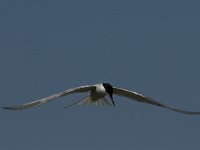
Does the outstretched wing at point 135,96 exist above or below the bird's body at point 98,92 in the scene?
below

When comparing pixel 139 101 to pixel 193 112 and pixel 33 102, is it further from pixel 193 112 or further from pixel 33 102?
pixel 33 102

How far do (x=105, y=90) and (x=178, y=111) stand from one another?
3.64m

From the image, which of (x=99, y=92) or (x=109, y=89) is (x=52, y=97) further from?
(x=109, y=89)

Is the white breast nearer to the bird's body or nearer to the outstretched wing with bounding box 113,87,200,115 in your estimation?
the bird's body

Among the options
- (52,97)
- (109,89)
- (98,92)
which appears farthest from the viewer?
(109,89)

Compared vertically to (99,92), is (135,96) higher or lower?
lower

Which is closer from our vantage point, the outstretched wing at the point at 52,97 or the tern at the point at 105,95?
→ the outstretched wing at the point at 52,97

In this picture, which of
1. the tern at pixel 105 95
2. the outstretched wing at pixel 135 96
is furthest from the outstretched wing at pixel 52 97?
the outstretched wing at pixel 135 96

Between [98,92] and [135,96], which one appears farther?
[135,96]

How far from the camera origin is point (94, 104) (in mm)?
31938

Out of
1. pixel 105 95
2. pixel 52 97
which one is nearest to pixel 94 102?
pixel 105 95

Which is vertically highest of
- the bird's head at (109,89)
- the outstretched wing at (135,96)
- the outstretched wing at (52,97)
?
the outstretched wing at (52,97)

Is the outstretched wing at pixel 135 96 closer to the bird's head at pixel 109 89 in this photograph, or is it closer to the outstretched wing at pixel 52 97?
the bird's head at pixel 109 89

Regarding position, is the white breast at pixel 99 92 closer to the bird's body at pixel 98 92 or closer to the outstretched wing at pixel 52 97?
the bird's body at pixel 98 92
